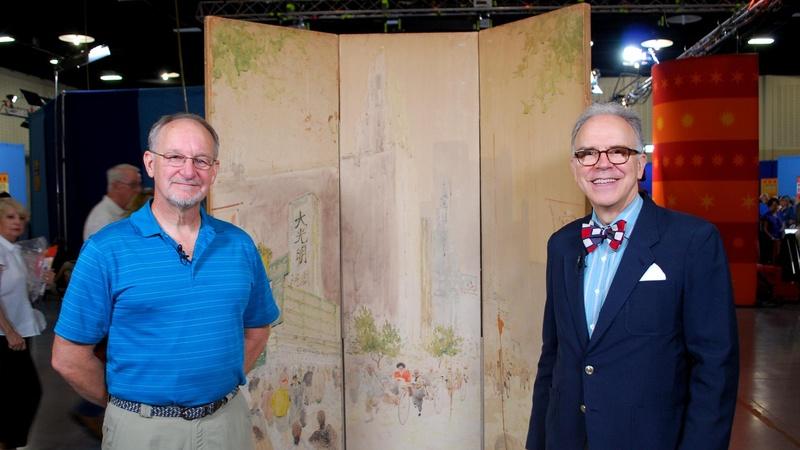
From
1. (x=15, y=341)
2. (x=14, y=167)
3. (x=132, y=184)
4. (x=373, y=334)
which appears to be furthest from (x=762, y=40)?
(x=14, y=167)

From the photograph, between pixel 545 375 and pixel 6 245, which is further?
pixel 6 245

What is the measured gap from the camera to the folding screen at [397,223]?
2660 millimetres

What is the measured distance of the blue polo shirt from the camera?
59.6 inches

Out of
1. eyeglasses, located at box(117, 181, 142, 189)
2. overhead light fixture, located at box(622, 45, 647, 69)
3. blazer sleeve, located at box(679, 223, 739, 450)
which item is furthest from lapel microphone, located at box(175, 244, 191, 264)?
overhead light fixture, located at box(622, 45, 647, 69)

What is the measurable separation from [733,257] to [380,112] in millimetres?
6126

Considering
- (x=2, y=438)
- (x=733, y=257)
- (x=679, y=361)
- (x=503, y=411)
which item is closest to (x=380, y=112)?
(x=503, y=411)

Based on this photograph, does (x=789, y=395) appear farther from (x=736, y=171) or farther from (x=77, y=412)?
(x=77, y=412)

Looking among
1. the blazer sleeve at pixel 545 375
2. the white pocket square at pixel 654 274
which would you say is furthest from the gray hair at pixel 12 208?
the white pocket square at pixel 654 274

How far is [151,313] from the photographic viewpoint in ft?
5.02

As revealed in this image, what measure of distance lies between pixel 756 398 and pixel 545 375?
3.45m

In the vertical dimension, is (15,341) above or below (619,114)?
below

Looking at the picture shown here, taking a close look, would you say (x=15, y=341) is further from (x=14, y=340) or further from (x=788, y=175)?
(x=788, y=175)

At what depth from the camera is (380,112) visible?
291 centimetres

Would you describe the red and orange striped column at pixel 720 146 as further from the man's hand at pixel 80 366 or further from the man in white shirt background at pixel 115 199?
the man's hand at pixel 80 366
